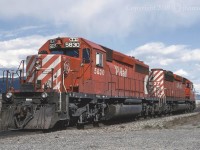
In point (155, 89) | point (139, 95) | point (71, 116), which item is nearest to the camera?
point (71, 116)

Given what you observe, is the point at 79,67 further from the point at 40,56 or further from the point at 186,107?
the point at 186,107

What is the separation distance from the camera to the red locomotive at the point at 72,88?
13109mm

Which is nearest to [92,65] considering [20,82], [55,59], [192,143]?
[55,59]

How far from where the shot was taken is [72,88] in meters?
14.5

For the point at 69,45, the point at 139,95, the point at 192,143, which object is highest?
the point at 69,45

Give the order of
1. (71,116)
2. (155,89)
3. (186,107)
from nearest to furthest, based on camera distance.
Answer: (71,116)
(155,89)
(186,107)

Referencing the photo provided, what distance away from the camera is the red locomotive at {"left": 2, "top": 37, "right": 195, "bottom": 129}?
1311 cm

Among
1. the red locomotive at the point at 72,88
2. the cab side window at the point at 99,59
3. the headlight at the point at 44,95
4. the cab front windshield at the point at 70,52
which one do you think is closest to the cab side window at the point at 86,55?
the red locomotive at the point at 72,88

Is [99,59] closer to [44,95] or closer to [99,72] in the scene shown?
[99,72]

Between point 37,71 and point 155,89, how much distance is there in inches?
561

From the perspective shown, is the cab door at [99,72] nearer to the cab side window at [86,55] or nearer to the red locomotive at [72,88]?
the red locomotive at [72,88]

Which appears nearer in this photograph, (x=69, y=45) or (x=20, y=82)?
(x=20, y=82)

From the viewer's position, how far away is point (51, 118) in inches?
503

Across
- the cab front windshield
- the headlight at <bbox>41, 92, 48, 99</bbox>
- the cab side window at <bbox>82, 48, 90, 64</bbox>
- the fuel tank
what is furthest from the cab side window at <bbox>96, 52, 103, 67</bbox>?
the headlight at <bbox>41, 92, 48, 99</bbox>
